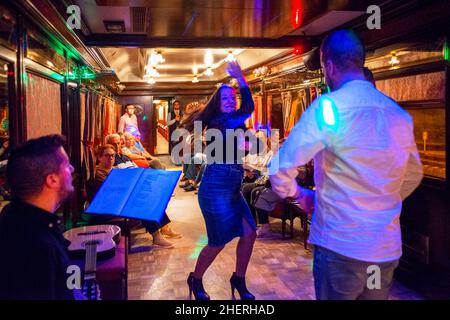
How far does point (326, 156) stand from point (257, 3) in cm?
273

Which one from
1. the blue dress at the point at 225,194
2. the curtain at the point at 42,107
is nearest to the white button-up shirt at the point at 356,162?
the blue dress at the point at 225,194

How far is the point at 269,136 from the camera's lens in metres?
7.76

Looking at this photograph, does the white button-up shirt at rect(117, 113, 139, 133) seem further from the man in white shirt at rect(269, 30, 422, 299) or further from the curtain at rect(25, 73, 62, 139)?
the man in white shirt at rect(269, 30, 422, 299)

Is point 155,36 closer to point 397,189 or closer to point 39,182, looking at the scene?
point 39,182

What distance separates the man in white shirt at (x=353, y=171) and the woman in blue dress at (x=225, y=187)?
51.8 inches

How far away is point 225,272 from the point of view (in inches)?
→ 154

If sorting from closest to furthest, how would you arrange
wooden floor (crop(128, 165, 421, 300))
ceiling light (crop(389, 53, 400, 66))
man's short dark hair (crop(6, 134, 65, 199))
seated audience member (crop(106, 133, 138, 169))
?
man's short dark hair (crop(6, 134, 65, 199))
wooden floor (crop(128, 165, 421, 300))
ceiling light (crop(389, 53, 400, 66))
seated audience member (crop(106, 133, 138, 169))

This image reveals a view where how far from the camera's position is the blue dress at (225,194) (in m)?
2.82

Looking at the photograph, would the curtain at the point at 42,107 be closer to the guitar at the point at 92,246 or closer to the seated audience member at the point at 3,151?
the seated audience member at the point at 3,151

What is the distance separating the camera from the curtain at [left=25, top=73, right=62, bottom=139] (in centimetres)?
296

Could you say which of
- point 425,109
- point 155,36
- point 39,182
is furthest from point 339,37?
point 155,36

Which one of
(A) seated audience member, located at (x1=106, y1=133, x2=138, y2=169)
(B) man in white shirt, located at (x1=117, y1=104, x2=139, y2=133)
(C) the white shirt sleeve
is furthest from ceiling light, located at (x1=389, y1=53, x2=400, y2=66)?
(B) man in white shirt, located at (x1=117, y1=104, x2=139, y2=133)

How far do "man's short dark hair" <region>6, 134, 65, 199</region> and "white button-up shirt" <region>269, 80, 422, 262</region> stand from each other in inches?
37.2
